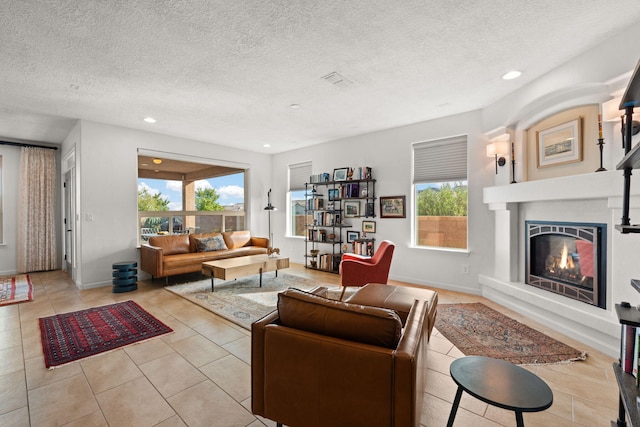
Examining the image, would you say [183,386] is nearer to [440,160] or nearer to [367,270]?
[367,270]

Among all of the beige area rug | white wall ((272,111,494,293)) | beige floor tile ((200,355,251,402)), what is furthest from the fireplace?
beige floor tile ((200,355,251,402))

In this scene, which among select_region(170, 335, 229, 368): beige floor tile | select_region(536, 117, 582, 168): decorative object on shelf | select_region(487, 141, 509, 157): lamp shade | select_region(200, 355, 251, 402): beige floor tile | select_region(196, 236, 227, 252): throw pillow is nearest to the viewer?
select_region(200, 355, 251, 402): beige floor tile

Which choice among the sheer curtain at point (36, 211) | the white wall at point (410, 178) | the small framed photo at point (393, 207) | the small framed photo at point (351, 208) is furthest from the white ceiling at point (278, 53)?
the small framed photo at point (351, 208)

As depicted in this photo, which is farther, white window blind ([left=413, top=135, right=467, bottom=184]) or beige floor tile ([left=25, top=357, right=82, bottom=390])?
white window blind ([left=413, top=135, right=467, bottom=184])

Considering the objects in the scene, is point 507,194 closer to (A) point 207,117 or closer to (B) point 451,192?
(B) point 451,192

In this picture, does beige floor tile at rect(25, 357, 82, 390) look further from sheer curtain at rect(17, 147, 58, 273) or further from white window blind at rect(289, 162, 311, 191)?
white window blind at rect(289, 162, 311, 191)

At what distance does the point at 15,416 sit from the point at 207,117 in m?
3.85

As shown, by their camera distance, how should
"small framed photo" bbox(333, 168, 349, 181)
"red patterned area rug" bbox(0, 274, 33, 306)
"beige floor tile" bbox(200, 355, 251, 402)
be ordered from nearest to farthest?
"beige floor tile" bbox(200, 355, 251, 402), "red patterned area rug" bbox(0, 274, 33, 306), "small framed photo" bbox(333, 168, 349, 181)

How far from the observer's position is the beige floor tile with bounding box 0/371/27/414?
1832mm

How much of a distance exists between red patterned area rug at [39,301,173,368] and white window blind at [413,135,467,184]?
13.8ft

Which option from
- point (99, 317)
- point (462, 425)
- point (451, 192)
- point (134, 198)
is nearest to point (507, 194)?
Result: point (451, 192)

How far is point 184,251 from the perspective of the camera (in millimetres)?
5262

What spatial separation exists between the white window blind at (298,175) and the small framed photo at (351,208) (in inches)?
54.8

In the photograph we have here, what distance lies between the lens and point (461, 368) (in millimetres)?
1381
